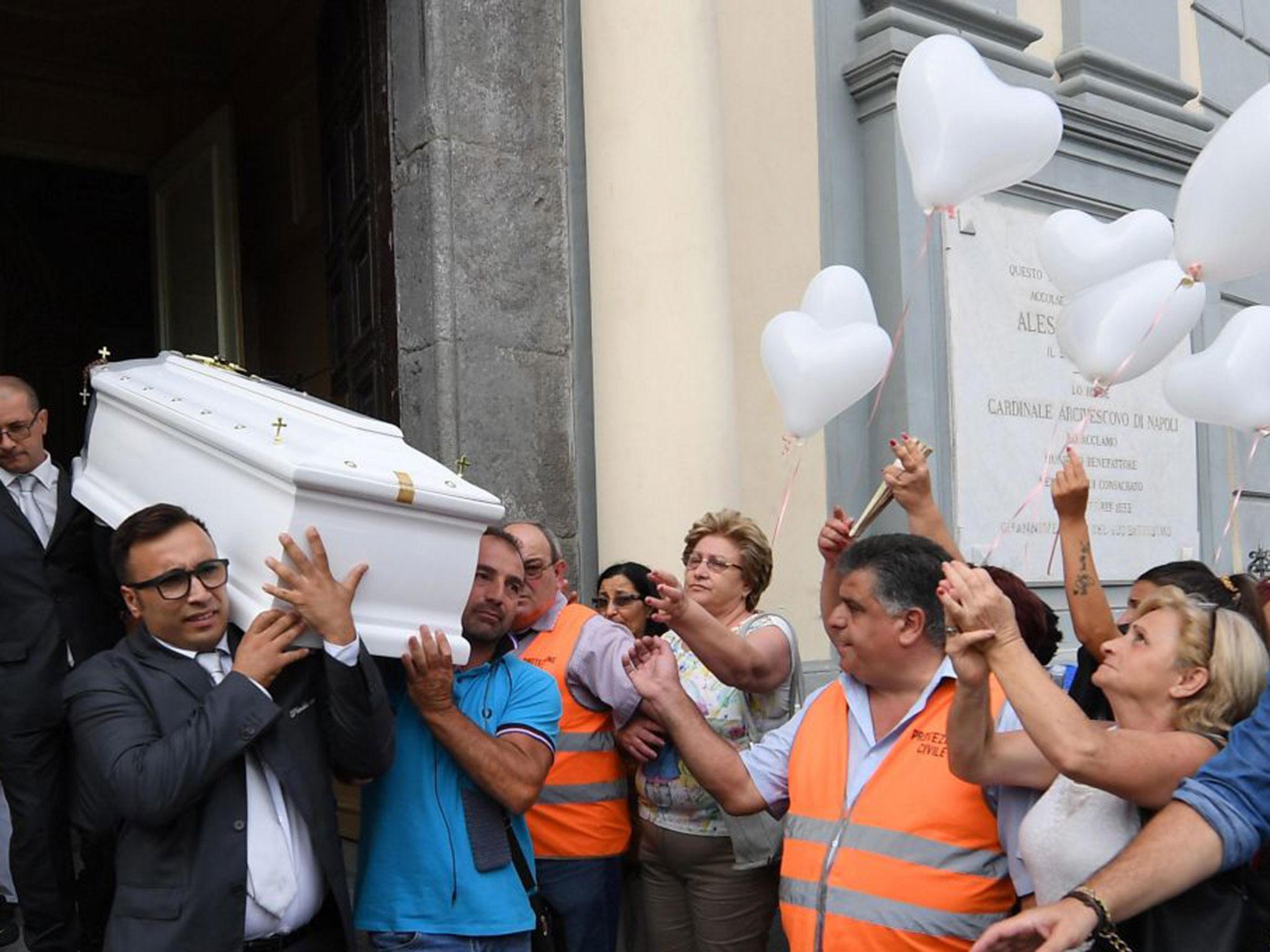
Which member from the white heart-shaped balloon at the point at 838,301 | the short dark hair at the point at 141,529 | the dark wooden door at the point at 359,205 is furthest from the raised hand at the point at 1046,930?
the dark wooden door at the point at 359,205

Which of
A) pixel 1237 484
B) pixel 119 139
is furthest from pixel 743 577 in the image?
pixel 119 139

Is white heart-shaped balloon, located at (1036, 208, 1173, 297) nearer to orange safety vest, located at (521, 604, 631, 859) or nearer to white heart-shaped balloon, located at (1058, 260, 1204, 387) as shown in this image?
white heart-shaped balloon, located at (1058, 260, 1204, 387)

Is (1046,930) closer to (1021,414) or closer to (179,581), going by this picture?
(179,581)

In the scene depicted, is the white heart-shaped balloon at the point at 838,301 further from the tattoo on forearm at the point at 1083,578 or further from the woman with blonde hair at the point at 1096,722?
the woman with blonde hair at the point at 1096,722

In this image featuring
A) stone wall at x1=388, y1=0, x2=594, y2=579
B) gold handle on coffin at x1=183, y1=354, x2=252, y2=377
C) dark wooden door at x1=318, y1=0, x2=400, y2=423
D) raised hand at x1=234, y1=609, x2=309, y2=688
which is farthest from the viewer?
dark wooden door at x1=318, y1=0, x2=400, y2=423

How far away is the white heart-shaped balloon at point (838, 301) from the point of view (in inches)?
150

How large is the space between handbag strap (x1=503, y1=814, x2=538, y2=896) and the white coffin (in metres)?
0.44

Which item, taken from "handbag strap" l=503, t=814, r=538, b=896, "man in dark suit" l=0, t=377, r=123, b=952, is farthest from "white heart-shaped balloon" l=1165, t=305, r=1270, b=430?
"man in dark suit" l=0, t=377, r=123, b=952

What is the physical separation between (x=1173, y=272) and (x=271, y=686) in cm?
242

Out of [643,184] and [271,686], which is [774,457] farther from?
[271,686]

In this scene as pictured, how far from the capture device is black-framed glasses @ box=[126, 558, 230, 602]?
251 centimetres

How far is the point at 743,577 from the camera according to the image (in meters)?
3.86

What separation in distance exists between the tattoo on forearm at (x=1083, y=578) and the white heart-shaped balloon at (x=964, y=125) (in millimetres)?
1010

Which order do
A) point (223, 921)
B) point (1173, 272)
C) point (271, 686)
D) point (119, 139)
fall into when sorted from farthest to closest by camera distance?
point (119, 139)
point (1173, 272)
point (271, 686)
point (223, 921)
